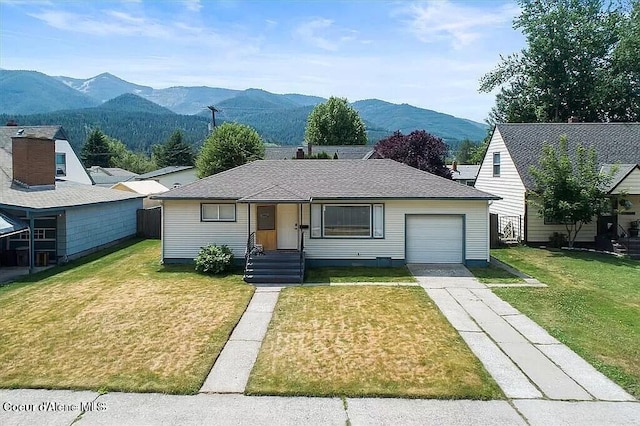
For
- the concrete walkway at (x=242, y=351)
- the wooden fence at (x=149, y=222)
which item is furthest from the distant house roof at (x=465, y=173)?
the concrete walkway at (x=242, y=351)

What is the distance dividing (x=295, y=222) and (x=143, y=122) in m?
193

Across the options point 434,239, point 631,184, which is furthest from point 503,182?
point 434,239

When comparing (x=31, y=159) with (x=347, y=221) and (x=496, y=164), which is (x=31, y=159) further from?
(x=496, y=164)

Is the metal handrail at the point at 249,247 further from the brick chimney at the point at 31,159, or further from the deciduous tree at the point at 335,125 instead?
the deciduous tree at the point at 335,125

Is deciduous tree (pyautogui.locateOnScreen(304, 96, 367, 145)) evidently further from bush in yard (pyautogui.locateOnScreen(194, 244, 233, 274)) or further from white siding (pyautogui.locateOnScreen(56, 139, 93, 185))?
bush in yard (pyautogui.locateOnScreen(194, 244, 233, 274))

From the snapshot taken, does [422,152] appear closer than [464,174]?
Yes

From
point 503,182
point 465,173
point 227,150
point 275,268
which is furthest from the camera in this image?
point 465,173

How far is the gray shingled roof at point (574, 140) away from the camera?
76.2 ft

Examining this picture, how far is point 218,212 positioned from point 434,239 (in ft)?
27.2

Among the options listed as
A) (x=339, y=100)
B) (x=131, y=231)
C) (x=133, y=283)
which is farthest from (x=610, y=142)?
(x=339, y=100)

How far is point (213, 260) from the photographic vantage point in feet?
52.4

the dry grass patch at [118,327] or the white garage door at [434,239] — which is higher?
the white garage door at [434,239]

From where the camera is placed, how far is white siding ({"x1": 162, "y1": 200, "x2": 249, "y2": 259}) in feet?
56.2

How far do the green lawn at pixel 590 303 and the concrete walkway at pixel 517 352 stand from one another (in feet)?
1.04
